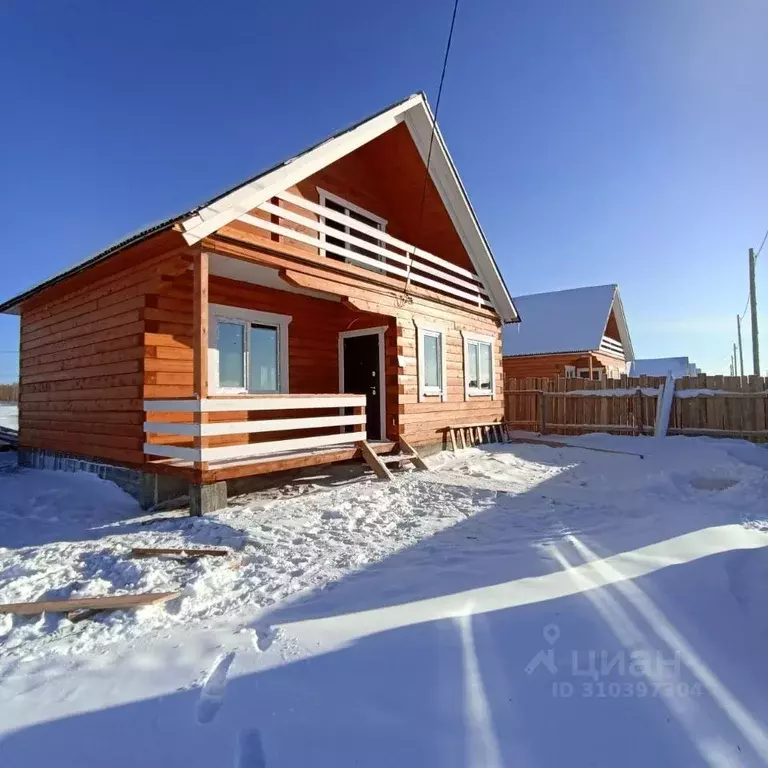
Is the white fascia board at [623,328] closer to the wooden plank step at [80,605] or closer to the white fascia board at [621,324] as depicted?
the white fascia board at [621,324]

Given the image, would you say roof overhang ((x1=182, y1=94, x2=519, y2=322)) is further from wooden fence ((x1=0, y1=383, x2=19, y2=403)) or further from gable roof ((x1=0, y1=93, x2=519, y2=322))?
wooden fence ((x1=0, y1=383, x2=19, y2=403))

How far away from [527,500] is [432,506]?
141 cm

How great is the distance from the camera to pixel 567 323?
23.5 meters

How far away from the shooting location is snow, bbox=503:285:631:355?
22.1 meters

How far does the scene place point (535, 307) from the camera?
26.6 m

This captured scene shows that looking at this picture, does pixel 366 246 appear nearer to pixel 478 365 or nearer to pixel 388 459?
pixel 388 459

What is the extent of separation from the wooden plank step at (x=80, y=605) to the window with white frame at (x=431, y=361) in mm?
7900

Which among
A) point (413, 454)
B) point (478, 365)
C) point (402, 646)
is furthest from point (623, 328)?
point (402, 646)

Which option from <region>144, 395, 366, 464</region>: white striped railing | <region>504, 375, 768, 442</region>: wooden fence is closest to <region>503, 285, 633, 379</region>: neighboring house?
<region>504, 375, 768, 442</region>: wooden fence

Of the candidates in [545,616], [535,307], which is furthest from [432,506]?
[535,307]

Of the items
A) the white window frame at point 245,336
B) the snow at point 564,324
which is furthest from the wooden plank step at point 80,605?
the snow at point 564,324

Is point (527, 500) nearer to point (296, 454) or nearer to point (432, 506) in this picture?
point (432, 506)

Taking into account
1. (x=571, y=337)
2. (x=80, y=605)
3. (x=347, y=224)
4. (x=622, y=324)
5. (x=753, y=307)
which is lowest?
(x=80, y=605)

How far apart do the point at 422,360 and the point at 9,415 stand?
22.0 m
